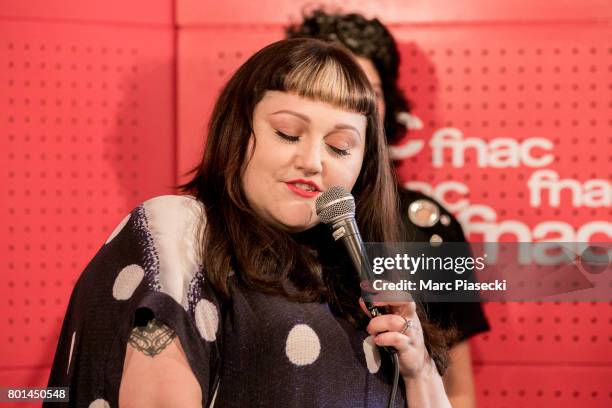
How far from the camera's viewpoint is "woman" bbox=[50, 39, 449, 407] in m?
1.15

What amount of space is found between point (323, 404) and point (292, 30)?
1294mm

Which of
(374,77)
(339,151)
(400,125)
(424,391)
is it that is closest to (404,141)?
(400,125)

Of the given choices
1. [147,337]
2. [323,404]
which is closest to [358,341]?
[323,404]

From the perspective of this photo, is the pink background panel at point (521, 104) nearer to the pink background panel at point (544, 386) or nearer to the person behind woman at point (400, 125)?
the person behind woman at point (400, 125)

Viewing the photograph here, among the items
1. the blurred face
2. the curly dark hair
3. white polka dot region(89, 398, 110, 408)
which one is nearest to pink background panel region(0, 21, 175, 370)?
the curly dark hair

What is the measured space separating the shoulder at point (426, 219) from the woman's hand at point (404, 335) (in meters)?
0.59

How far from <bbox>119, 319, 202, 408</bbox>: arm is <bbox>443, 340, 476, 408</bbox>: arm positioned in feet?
3.56

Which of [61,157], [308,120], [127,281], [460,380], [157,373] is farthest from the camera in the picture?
[61,157]

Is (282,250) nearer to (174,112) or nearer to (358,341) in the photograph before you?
(358,341)

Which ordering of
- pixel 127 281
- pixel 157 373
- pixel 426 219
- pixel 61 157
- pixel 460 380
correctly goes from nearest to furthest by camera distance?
1. pixel 157 373
2. pixel 127 281
3. pixel 426 219
4. pixel 460 380
5. pixel 61 157

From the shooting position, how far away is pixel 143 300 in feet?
3.70

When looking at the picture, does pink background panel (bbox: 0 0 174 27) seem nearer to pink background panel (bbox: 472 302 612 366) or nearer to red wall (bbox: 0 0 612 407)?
red wall (bbox: 0 0 612 407)

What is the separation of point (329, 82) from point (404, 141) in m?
0.99

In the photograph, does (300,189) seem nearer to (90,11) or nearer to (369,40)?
(369,40)
